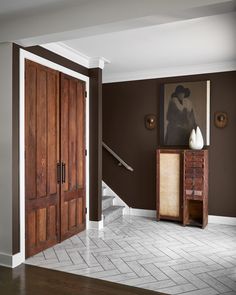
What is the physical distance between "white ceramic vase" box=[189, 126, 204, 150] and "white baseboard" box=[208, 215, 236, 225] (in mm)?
1242

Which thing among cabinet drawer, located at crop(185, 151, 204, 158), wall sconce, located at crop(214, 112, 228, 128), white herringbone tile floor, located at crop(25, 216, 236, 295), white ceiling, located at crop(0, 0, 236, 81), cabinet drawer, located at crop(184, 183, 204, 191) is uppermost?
white ceiling, located at crop(0, 0, 236, 81)

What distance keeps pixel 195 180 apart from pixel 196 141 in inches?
25.1

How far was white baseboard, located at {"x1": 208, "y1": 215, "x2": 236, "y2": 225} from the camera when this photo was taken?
487cm

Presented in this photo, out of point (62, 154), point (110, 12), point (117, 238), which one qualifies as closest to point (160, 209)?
point (117, 238)

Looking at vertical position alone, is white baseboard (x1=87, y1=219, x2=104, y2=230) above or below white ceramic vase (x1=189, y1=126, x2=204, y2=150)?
below

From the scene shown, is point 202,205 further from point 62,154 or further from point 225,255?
point 62,154

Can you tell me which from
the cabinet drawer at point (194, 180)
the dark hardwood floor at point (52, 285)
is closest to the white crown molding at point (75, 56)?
the cabinet drawer at point (194, 180)

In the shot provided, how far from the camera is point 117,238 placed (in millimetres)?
4191

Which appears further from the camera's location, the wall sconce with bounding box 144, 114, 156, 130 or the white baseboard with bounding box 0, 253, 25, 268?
the wall sconce with bounding box 144, 114, 156, 130

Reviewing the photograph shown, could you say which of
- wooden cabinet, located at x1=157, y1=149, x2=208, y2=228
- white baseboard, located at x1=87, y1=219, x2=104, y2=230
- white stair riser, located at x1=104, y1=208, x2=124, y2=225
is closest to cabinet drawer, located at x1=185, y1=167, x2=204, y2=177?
wooden cabinet, located at x1=157, y1=149, x2=208, y2=228

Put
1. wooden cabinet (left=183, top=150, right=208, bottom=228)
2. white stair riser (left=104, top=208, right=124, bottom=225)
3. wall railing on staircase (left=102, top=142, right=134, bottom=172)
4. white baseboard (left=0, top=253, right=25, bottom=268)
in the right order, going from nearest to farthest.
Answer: white baseboard (left=0, top=253, right=25, bottom=268) < wooden cabinet (left=183, top=150, right=208, bottom=228) < white stair riser (left=104, top=208, right=124, bottom=225) < wall railing on staircase (left=102, top=142, right=134, bottom=172)

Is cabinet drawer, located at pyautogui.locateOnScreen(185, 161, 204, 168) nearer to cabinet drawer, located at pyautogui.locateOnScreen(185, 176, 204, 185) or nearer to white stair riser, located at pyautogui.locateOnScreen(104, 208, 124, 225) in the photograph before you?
cabinet drawer, located at pyautogui.locateOnScreen(185, 176, 204, 185)

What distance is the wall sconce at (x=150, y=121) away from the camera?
540 cm

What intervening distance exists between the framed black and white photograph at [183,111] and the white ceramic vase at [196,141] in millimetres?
210
